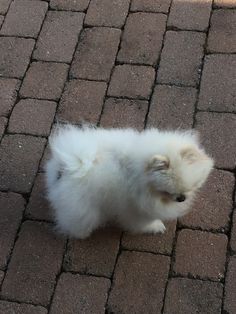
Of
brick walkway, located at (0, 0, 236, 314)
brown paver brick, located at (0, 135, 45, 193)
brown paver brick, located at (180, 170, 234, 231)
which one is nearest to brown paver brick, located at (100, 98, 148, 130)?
brick walkway, located at (0, 0, 236, 314)

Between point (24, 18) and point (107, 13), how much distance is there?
696mm

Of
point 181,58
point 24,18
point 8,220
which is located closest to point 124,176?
point 8,220

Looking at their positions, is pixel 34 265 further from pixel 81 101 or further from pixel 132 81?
pixel 132 81

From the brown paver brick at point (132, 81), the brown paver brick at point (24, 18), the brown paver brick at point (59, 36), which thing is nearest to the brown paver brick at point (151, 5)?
the brown paver brick at point (59, 36)

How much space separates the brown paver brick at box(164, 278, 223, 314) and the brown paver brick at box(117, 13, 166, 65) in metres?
1.75

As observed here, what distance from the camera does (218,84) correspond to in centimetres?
396

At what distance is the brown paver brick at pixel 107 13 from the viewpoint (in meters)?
4.39

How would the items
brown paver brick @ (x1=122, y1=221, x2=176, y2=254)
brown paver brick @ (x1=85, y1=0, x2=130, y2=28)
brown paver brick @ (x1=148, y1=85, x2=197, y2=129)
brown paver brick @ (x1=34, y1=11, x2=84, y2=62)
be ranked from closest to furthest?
brown paver brick @ (x1=122, y1=221, x2=176, y2=254) → brown paver brick @ (x1=148, y1=85, x2=197, y2=129) → brown paver brick @ (x1=34, y1=11, x2=84, y2=62) → brown paver brick @ (x1=85, y1=0, x2=130, y2=28)

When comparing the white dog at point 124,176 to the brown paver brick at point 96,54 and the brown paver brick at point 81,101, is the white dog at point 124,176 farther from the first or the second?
the brown paver brick at point 96,54

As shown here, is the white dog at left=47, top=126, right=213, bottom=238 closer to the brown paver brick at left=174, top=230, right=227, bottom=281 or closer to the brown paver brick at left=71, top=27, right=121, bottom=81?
the brown paver brick at left=174, top=230, right=227, bottom=281

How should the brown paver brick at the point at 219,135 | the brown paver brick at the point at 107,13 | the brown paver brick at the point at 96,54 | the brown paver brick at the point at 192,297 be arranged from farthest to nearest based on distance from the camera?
the brown paver brick at the point at 107,13
the brown paver brick at the point at 96,54
the brown paver brick at the point at 219,135
the brown paver brick at the point at 192,297

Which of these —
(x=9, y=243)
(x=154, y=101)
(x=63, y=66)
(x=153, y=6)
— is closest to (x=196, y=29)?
(x=153, y=6)

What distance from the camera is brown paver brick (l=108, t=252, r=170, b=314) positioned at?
315 centimetres

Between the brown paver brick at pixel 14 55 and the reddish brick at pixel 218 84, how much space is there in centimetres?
140
